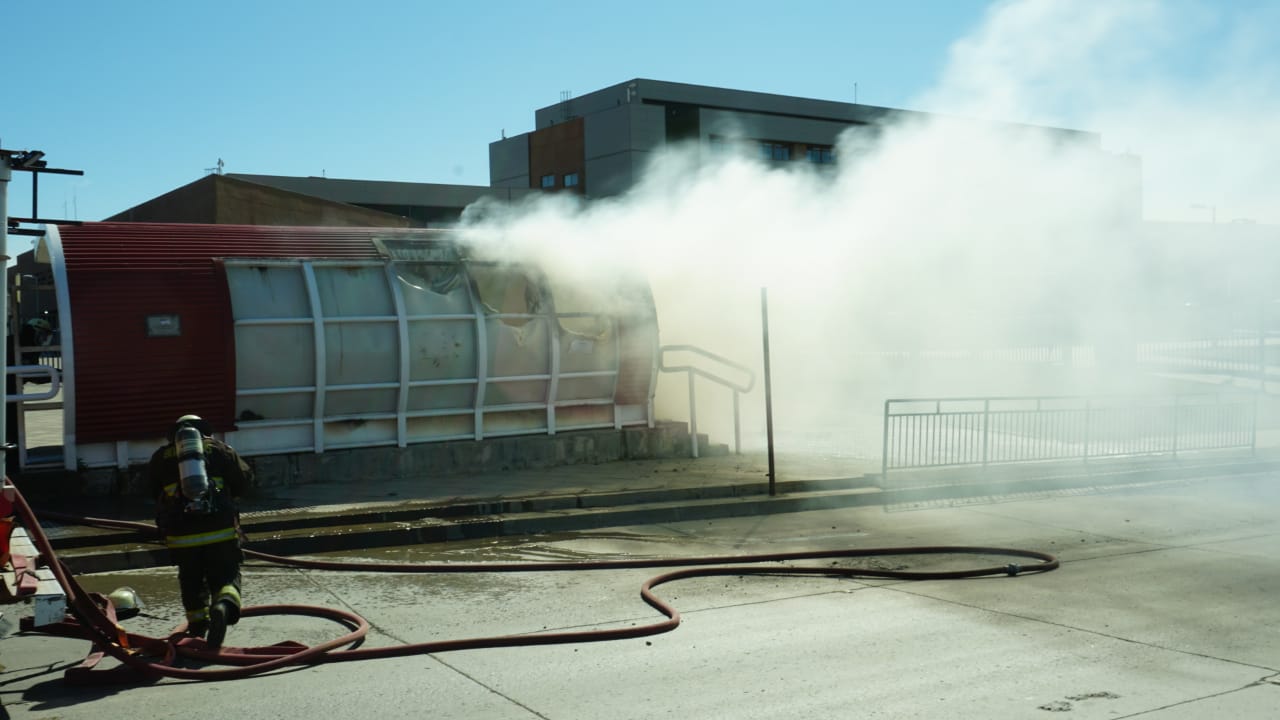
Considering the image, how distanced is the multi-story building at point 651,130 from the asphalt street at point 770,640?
43033mm

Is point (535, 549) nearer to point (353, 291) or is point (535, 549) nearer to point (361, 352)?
point (361, 352)

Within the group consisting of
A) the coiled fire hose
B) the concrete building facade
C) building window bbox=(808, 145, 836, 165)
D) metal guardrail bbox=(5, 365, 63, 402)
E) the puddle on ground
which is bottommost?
the puddle on ground

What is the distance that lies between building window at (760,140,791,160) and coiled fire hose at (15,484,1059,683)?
157ft

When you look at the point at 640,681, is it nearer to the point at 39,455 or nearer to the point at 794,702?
the point at 794,702

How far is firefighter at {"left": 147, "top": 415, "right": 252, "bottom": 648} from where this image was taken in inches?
271

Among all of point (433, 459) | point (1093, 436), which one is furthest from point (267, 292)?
point (1093, 436)

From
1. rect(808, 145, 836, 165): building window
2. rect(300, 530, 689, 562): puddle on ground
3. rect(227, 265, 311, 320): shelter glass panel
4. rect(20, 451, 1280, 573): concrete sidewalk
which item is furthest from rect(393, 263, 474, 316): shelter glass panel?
rect(808, 145, 836, 165): building window

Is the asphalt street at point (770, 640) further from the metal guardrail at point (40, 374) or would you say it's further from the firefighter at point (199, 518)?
the metal guardrail at point (40, 374)

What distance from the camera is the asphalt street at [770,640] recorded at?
18.7 ft

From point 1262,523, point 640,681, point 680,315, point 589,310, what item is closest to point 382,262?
point 589,310

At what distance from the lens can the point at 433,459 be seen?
1427 centimetres

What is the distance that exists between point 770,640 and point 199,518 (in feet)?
11.8

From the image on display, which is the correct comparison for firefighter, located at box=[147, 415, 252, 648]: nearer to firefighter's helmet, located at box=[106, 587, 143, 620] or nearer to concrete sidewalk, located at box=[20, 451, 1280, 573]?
firefighter's helmet, located at box=[106, 587, 143, 620]

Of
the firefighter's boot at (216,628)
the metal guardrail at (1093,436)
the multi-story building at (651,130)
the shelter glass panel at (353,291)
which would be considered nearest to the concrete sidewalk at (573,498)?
the metal guardrail at (1093,436)
